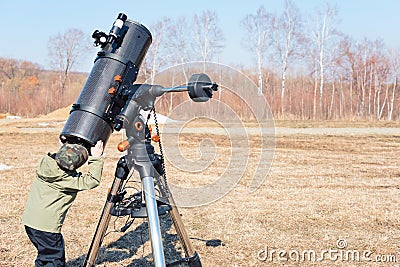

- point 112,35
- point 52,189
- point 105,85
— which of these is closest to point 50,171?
point 52,189

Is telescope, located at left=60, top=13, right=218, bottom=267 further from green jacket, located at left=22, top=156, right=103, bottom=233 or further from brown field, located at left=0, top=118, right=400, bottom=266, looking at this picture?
brown field, located at left=0, top=118, right=400, bottom=266

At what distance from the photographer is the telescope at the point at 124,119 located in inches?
134

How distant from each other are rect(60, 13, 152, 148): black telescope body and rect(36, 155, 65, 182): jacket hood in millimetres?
363

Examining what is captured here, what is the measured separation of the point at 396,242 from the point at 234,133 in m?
3.37

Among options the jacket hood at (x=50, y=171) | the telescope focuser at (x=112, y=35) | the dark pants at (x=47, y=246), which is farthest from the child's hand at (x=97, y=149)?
the dark pants at (x=47, y=246)

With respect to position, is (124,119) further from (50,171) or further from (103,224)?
(50,171)

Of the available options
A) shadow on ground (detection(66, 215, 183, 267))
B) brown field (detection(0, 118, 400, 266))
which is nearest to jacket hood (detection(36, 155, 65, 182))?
brown field (detection(0, 118, 400, 266))

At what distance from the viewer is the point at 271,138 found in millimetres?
4234

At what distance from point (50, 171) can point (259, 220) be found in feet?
11.9

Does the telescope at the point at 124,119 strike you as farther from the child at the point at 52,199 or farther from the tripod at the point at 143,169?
the child at the point at 52,199

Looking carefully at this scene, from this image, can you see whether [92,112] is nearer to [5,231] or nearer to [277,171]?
[5,231]

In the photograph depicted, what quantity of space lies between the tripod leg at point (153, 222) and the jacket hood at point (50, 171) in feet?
3.26

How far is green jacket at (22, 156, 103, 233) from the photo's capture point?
162 inches

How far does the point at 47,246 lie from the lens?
424 cm
